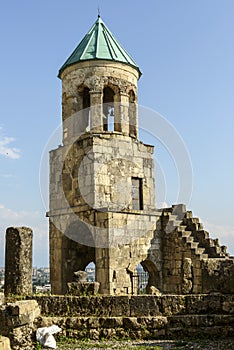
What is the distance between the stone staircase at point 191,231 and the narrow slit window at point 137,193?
98cm

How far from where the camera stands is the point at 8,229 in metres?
13.1

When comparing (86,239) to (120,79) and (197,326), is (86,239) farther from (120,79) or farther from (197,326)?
(197,326)

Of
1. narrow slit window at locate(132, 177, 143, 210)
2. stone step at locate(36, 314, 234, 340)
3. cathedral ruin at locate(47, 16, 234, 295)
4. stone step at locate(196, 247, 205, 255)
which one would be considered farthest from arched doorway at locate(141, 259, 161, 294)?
stone step at locate(36, 314, 234, 340)

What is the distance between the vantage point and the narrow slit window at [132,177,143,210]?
1945 cm

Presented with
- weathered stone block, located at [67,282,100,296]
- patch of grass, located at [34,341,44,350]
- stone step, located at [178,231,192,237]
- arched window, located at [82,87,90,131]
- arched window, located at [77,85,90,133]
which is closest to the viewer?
patch of grass, located at [34,341,44,350]

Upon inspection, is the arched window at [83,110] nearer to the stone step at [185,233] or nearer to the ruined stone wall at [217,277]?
the stone step at [185,233]

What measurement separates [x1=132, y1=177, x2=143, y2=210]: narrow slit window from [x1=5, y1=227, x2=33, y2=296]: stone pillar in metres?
7.11

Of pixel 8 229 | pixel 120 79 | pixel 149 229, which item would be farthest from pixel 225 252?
pixel 8 229

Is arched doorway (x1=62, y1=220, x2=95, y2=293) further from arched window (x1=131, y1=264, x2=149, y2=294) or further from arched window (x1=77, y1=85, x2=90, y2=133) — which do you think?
arched window (x1=77, y1=85, x2=90, y2=133)

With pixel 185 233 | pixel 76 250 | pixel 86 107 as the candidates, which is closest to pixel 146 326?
pixel 185 233

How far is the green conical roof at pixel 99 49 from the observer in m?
19.7

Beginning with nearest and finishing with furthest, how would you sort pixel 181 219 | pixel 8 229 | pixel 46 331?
1. pixel 46 331
2. pixel 8 229
3. pixel 181 219

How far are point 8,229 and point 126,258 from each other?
18.9 feet

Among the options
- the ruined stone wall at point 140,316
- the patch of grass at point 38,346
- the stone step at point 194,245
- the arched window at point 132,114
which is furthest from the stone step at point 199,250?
the patch of grass at point 38,346
